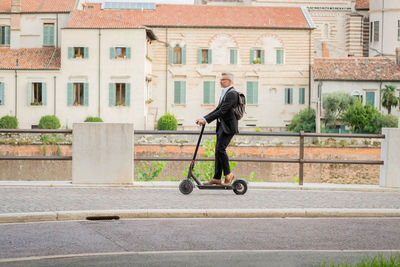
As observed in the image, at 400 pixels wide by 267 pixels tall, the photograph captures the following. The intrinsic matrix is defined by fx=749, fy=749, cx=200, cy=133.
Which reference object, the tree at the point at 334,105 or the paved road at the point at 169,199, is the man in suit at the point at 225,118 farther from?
the tree at the point at 334,105

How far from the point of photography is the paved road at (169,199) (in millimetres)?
11144

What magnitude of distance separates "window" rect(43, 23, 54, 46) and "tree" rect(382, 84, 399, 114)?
26993mm

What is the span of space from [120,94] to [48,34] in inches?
362

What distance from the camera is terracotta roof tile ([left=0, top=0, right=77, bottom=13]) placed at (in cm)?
5941

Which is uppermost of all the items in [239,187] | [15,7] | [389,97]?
[15,7]

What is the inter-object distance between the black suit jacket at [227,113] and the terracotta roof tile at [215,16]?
48466 millimetres

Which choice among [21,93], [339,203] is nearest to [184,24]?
[21,93]

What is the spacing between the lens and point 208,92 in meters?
61.6

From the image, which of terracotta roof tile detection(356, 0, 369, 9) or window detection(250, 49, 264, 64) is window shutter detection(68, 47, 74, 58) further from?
terracotta roof tile detection(356, 0, 369, 9)

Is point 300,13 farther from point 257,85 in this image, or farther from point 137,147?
point 137,147

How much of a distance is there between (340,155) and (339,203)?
36800 millimetres

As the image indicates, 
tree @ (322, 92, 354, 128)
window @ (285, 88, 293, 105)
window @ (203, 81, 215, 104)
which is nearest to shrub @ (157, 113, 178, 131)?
window @ (203, 81, 215, 104)

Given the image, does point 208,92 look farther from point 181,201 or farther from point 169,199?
point 181,201

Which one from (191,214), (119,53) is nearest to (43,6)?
(119,53)
